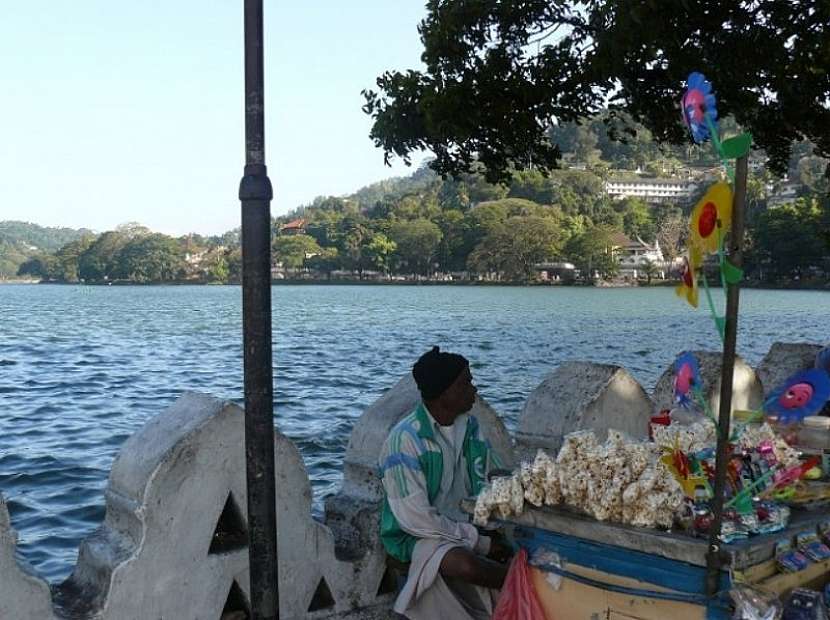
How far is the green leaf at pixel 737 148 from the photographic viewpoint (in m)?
2.72

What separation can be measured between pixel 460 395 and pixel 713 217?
1432 millimetres

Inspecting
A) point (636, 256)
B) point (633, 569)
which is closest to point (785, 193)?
point (636, 256)

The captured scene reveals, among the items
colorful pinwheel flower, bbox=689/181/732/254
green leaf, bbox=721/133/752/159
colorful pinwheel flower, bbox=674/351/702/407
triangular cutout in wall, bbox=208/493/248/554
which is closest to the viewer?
green leaf, bbox=721/133/752/159

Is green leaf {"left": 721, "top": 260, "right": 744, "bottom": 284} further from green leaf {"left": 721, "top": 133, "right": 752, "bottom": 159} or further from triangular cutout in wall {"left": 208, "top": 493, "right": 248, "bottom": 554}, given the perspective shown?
triangular cutout in wall {"left": 208, "top": 493, "right": 248, "bottom": 554}

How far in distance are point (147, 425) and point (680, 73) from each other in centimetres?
507

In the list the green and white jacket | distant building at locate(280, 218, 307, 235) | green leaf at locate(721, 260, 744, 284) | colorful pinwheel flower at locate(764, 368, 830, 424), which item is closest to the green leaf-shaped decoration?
green leaf at locate(721, 260, 744, 284)

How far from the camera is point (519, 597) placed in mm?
3502

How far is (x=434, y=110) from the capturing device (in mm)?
7410

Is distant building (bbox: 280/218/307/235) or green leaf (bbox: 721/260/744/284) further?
distant building (bbox: 280/218/307/235)

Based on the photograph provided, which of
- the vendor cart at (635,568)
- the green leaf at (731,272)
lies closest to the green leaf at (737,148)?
the green leaf at (731,272)

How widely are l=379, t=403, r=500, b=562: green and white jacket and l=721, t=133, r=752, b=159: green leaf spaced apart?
1714 millimetres

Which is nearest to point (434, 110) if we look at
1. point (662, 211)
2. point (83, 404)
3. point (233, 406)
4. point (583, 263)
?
point (233, 406)

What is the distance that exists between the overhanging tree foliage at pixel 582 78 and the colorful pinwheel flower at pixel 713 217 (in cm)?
391

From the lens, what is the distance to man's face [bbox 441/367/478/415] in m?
3.89
